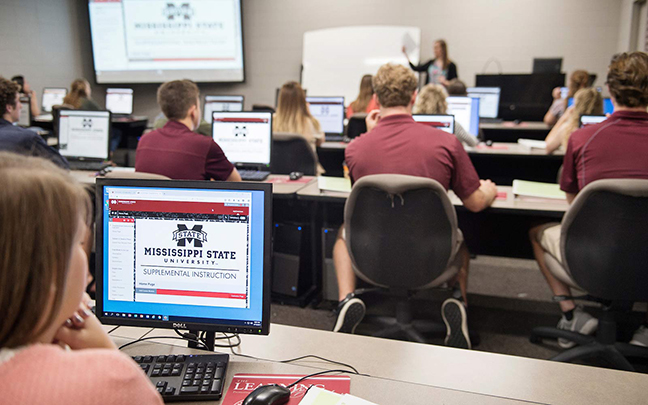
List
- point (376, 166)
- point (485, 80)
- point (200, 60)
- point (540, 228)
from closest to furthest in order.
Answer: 1. point (376, 166)
2. point (540, 228)
3. point (485, 80)
4. point (200, 60)

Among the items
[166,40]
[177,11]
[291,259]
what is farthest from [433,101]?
[166,40]

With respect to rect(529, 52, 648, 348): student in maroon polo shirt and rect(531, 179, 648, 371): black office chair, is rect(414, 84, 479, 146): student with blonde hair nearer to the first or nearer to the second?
rect(529, 52, 648, 348): student in maroon polo shirt

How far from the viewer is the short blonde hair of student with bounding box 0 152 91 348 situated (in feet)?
1.74

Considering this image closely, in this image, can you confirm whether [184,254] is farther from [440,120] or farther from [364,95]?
[364,95]

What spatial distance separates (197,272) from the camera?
43.3 inches

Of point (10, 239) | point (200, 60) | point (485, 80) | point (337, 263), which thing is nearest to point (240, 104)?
point (200, 60)

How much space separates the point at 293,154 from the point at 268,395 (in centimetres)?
272

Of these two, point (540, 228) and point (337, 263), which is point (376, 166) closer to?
point (337, 263)

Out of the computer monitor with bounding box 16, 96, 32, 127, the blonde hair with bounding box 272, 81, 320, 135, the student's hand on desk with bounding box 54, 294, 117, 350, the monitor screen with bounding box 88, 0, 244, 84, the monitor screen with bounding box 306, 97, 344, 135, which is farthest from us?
the monitor screen with bounding box 88, 0, 244, 84

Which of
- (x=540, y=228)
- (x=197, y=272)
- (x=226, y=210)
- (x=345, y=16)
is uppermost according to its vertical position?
(x=345, y=16)

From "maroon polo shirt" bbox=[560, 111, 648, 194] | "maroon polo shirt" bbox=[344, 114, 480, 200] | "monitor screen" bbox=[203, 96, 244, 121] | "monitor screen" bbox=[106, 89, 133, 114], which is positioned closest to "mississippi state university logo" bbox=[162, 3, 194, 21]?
"monitor screen" bbox=[106, 89, 133, 114]

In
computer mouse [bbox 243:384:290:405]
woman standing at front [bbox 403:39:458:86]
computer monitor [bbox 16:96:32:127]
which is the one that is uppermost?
woman standing at front [bbox 403:39:458:86]

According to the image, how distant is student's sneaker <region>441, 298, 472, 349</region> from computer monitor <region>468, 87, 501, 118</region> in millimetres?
4449

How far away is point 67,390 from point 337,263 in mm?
2053
